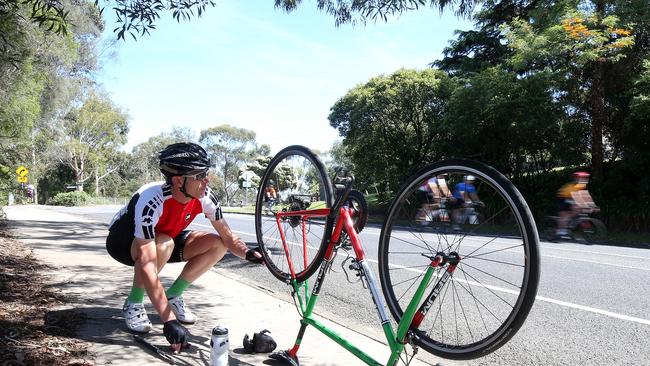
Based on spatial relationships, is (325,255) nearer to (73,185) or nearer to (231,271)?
(231,271)

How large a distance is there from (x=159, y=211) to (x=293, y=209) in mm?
972

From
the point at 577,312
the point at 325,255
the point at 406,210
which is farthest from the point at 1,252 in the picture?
the point at 577,312

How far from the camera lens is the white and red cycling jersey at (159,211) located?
3.28 m

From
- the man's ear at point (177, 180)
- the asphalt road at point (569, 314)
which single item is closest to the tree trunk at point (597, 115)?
the asphalt road at point (569, 314)

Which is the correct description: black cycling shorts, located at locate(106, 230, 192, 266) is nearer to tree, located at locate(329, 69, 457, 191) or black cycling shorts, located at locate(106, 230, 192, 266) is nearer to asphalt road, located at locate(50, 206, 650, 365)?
asphalt road, located at locate(50, 206, 650, 365)

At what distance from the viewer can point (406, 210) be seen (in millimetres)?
2838

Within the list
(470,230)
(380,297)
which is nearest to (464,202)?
(470,230)

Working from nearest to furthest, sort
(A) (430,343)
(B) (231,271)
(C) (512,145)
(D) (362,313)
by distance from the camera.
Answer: (A) (430,343), (D) (362,313), (B) (231,271), (C) (512,145)

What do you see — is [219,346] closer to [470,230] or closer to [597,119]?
[470,230]

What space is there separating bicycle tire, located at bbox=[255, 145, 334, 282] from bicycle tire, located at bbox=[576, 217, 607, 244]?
12.8m

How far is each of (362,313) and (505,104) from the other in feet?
51.9

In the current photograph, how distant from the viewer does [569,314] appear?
Answer: 17.4 ft

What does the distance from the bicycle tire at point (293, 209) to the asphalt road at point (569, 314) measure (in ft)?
2.46

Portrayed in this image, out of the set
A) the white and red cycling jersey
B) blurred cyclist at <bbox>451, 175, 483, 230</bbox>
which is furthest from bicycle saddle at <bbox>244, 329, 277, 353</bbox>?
blurred cyclist at <bbox>451, 175, 483, 230</bbox>
